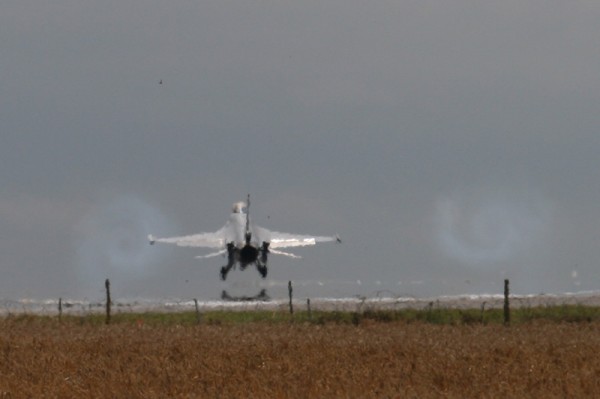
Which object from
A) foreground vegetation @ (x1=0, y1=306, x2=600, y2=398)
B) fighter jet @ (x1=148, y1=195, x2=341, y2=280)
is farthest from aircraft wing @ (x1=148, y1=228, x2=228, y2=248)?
foreground vegetation @ (x1=0, y1=306, x2=600, y2=398)

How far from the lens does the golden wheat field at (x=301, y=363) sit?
22.4 metres

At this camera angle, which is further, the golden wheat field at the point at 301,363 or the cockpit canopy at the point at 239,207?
the cockpit canopy at the point at 239,207

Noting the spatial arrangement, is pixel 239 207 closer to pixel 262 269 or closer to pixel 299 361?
pixel 262 269

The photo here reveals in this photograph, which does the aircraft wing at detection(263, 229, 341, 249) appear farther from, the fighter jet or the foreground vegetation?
the foreground vegetation

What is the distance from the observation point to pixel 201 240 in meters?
115

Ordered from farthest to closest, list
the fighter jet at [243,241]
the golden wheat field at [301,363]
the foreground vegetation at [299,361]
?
the fighter jet at [243,241]
the foreground vegetation at [299,361]
the golden wheat field at [301,363]

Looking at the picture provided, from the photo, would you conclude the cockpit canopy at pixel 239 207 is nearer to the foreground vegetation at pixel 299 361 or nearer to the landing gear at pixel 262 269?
the landing gear at pixel 262 269

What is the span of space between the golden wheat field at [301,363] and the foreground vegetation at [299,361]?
0.04 metres

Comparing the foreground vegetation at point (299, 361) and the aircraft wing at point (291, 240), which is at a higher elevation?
the aircraft wing at point (291, 240)

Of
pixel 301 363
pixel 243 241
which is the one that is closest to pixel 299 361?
pixel 301 363

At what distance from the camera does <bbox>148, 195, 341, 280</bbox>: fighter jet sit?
328 feet

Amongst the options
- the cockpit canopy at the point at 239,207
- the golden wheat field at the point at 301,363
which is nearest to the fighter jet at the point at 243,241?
the cockpit canopy at the point at 239,207

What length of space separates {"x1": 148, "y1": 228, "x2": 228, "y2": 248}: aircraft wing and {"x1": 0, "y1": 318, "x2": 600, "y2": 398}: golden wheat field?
241 ft

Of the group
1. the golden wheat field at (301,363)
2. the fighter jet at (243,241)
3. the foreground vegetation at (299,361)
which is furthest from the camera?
the fighter jet at (243,241)
